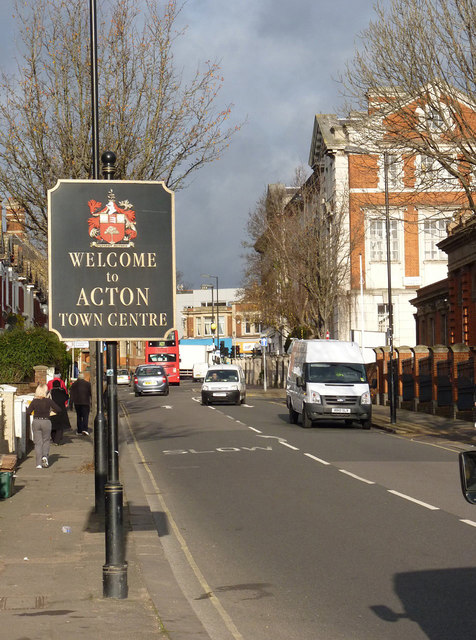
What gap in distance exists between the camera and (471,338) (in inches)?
1748

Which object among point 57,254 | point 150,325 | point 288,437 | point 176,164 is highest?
point 176,164

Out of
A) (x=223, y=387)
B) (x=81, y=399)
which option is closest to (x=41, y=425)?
(x=81, y=399)

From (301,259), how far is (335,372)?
26645 mm

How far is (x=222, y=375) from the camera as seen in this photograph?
46.8 m

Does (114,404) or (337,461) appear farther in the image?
(337,461)

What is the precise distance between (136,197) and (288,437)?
59.5 ft

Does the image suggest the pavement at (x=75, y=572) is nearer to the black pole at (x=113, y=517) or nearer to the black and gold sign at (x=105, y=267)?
the black pole at (x=113, y=517)

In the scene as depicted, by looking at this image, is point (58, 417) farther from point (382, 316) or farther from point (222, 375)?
point (382, 316)

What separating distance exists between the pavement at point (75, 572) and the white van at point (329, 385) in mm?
13381

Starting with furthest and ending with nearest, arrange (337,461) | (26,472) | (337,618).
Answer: (337,461), (26,472), (337,618)

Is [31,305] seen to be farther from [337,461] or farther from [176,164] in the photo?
[337,461]

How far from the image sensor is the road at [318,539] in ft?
25.4

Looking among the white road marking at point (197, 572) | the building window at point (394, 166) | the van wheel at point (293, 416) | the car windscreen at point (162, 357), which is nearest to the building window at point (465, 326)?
the building window at point (394, 166)

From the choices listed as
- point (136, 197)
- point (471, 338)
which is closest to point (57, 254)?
point (136, 197)
